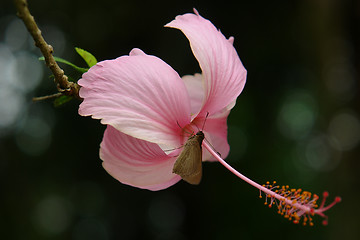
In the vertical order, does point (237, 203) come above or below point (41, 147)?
above

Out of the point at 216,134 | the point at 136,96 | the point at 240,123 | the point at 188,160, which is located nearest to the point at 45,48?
the point at 136,96

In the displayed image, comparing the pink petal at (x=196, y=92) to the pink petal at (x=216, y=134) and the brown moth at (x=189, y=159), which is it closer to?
the pink petal at (x=216, y=134)

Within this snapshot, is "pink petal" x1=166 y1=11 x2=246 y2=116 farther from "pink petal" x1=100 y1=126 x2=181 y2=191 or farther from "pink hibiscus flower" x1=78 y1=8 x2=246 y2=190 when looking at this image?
"pink petal" x1=100 y1=126 x2=181 y2=191

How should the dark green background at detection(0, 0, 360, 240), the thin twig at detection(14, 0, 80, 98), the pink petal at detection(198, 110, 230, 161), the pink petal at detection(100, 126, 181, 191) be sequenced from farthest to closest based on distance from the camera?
the dark green background at detection(0, 0, 360, 240)
the pink petal at detection(198, 110, 230, 161)
the pink petal at detection(100, 126, 181, 191)
the thin twig at detection(14, 0, 80, 98)

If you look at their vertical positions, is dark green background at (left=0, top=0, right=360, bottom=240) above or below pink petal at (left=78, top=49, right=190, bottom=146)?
below

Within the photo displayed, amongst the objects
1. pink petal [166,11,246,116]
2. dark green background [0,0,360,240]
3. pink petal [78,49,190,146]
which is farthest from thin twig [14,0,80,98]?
dark green background [0,0,360,240]

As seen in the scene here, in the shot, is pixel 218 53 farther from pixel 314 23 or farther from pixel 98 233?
pixel 98 233

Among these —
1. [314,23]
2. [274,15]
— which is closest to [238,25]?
[274,15]
